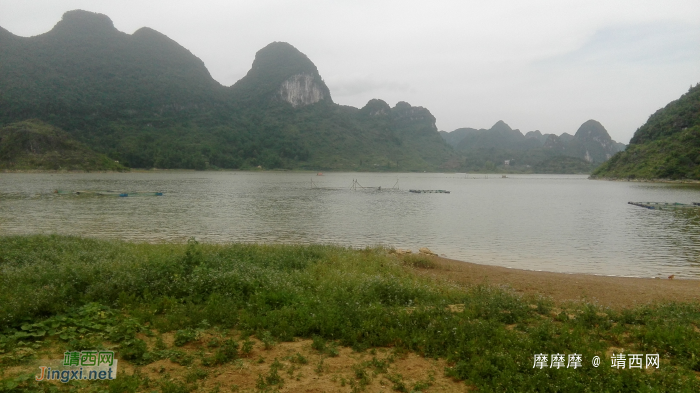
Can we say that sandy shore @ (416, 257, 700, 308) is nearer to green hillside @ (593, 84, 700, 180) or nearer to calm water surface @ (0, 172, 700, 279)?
calm water surface @ (0, 172, 700, 279)

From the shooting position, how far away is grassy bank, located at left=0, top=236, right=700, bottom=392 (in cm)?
525

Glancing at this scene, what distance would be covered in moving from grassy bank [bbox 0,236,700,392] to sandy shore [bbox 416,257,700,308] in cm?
190

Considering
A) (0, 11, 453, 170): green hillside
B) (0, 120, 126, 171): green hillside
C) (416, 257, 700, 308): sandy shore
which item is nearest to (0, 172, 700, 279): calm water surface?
(416, 257, 700, 308): sandy shore

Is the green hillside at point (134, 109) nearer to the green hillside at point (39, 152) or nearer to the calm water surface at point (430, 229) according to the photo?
the green hillside at point (39, 152)

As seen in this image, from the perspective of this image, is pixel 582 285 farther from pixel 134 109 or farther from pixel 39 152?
pixel 134 109

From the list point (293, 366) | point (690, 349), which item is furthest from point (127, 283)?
point (690, 349)

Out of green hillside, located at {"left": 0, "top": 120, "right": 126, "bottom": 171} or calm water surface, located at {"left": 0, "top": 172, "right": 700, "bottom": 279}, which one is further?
green hillside, located at {"left": 0, "top": 120, "right": 126, "bottom": 171}

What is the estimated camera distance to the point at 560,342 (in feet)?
20.2

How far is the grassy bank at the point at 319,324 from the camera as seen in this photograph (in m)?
5.25

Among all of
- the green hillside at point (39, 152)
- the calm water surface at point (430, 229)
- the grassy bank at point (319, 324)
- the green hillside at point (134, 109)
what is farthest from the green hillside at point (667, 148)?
the green hillside at point (39, 152)

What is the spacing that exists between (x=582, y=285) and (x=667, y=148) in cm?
11553

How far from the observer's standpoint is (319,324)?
6863 millimetres

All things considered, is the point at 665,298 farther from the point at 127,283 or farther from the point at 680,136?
the point at 680,136

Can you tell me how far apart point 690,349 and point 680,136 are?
124m
